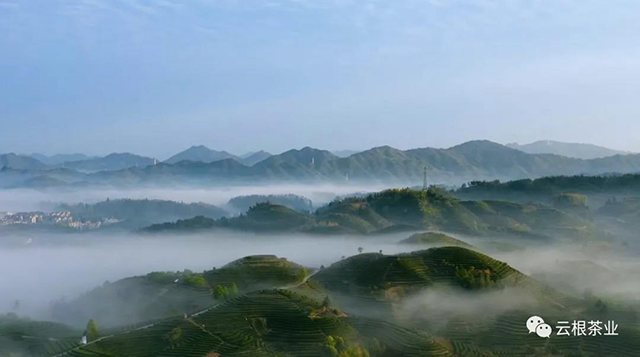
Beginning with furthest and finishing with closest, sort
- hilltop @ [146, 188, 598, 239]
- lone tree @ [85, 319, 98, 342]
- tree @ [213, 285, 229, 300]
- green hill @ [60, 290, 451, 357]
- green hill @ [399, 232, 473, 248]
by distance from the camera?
hilltop @ [146, 188, 598, 239] < green hill @ [399, 232, 473, 248] < tree @ [213, 285, 229, 300] < lone tree @ [85, 319, 98, 342] < green hill @ [60, 290, 451, 357]

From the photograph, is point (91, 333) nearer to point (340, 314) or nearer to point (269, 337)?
point (269, 337)

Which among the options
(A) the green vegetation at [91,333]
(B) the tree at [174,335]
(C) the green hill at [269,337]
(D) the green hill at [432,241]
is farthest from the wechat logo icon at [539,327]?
(D) the green hill at [432,241]

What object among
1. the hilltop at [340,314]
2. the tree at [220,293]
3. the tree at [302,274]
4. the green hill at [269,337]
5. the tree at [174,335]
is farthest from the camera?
the tree at [302,274]

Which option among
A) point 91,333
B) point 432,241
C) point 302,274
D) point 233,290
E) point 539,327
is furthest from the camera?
point 432,241

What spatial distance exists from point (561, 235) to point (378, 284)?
9967 centimetres

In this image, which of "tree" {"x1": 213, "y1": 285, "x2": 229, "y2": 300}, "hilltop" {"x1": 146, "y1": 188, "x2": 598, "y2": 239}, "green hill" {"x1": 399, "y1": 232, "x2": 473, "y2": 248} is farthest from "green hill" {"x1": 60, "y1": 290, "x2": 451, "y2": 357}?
"hilltop" {"x1": 146, "y1": 188, "x2": 598, "y2": 239}

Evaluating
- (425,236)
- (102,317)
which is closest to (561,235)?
(425,236)

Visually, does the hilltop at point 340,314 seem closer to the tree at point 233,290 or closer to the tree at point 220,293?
the tree at point 233,290

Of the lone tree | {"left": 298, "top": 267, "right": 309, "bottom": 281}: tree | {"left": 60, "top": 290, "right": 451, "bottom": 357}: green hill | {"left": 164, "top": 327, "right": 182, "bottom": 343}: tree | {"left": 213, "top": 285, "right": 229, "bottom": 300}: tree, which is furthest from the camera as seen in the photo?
{"left": 298, "top": 267, "right": 309, "bottom": 281}: tree

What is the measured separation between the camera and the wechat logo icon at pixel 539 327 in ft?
236

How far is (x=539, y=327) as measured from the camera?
239ft

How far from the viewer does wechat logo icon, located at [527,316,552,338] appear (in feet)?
236

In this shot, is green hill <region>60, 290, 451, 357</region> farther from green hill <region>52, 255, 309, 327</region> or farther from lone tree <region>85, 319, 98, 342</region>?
green hill <region>52, 255, 309, 327</region>

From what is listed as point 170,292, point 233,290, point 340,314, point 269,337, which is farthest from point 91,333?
point 340,314
